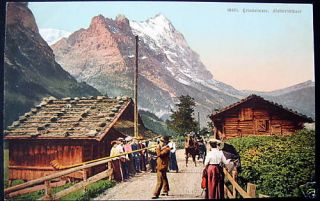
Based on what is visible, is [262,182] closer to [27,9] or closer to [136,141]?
[136,141]

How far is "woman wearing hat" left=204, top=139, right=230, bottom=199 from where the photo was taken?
15.1 feet

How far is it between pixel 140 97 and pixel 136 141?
45cm

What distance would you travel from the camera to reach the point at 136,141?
4.75 meters

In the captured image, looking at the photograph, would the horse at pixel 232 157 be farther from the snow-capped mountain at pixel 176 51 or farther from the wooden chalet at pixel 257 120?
the snow-capped mountain at pixel 176 51

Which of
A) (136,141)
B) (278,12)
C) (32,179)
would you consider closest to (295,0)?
(278,12)

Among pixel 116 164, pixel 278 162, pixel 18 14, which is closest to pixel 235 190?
pixel 278 162

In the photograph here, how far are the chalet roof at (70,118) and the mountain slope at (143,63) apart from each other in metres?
0.16

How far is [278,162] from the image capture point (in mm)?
4770

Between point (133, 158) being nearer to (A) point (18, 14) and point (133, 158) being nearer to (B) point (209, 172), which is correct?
(B) point (209, 172)

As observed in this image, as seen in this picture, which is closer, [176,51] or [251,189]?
[251,189]

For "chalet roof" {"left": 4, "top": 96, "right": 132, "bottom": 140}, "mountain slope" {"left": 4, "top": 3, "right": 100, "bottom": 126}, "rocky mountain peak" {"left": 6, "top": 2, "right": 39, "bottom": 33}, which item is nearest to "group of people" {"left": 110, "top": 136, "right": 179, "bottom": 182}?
→ "chalet roof" {"left": 4, "top": 96, "right": 132, "bottom": 140}

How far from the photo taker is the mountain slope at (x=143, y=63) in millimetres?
4719

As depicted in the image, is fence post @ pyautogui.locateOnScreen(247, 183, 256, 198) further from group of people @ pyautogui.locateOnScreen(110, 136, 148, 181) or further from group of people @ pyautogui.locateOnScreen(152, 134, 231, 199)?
group of people @ pyautogui.locateOnScreen(110, 136, 148, 181)

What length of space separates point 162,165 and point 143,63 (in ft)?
3.55
